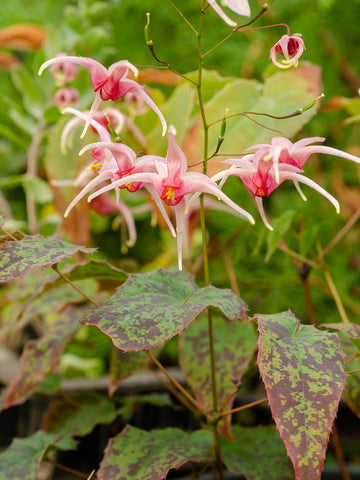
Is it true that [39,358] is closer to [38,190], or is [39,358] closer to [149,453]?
[149,453]

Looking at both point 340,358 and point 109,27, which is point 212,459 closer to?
point 340,358

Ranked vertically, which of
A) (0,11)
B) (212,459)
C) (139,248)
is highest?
(0,11)

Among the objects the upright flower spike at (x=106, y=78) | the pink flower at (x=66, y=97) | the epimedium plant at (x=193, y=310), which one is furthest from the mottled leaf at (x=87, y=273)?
the pink flower at (x=66, y=97)

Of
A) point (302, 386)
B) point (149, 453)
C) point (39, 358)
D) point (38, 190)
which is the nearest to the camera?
point (302, 386)

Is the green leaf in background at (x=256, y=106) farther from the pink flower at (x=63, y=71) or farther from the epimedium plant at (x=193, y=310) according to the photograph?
the pink flower at (x=63, y=71)

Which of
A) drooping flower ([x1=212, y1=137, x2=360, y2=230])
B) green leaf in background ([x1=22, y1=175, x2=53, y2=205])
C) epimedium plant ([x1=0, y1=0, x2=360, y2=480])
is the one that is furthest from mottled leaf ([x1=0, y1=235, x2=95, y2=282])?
green leaf in background ([x1=22, y1=175, x2=53, y2=205])

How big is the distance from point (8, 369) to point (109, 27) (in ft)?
2.38

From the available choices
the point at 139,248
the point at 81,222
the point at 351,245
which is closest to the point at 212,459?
the point at 81,222

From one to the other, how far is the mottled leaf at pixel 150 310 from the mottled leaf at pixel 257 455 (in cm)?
15

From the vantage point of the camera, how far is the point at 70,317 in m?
0.52

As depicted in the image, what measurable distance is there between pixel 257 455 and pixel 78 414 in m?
0.21

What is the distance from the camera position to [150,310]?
31cm

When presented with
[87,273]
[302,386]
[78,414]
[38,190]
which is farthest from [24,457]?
[38,190]

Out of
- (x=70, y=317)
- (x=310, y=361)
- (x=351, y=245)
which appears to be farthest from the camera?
(x=351, y=245)
